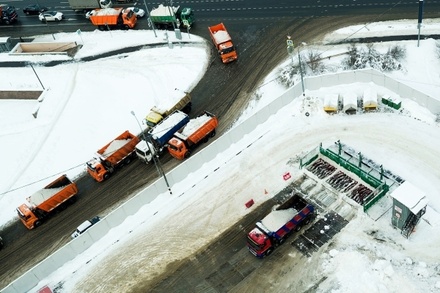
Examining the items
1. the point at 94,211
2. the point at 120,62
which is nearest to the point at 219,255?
the point at 94,211

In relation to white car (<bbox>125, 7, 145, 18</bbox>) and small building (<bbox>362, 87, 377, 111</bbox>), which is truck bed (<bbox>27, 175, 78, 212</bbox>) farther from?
white car (<bbox>125, 7, 145, 18</bbox>)

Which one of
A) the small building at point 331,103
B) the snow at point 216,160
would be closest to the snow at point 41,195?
the snow at point 216,160

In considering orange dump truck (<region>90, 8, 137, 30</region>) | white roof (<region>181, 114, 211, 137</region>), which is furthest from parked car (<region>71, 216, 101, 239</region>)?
orange dump truck (<region>90, 8, 137, 30</region>)

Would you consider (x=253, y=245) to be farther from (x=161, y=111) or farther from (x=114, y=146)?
(x=161, y=111)

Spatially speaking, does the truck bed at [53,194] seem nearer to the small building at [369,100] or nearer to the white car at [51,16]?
the small building at [369,100]

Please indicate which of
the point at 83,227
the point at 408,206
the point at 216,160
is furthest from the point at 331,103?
the point at 83,227

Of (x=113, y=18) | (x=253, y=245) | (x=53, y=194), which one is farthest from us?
(x=113, y=18)

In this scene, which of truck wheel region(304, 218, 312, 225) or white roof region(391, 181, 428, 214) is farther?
truck wheel region(304, 218, 312, 225)

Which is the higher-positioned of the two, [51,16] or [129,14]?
[51,16]
